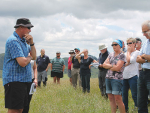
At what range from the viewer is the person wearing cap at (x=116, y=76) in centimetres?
451

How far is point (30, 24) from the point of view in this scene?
3.33 metres

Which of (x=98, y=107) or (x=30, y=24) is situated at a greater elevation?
(x=30, y=24)

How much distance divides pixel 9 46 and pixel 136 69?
149 inches

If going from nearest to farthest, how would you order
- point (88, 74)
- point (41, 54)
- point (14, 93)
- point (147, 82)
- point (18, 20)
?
point (14, 93) < point (18, 20) < point (147, 82) < point (88, 74) < point (41, 54)

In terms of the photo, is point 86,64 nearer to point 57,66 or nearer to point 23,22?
point 57,66

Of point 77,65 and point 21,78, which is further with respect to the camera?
point 77,65

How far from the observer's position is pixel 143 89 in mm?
3893

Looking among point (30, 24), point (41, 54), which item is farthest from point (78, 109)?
point (41, 54)

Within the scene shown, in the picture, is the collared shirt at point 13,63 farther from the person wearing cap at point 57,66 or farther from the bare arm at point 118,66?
the person wearing cap at point 57,66

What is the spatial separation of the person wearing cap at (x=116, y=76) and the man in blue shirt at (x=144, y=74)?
0.64 metres

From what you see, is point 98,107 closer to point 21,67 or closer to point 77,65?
point 21,67

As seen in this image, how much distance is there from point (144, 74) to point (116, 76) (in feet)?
3.00

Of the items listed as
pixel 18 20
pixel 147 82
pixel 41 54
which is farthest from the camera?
pixel 41 54

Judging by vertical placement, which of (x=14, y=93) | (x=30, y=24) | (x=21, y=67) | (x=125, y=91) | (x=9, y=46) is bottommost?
(x=125, y=91)
